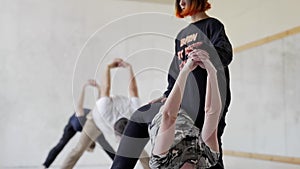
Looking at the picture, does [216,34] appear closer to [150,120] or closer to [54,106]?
[150,120]

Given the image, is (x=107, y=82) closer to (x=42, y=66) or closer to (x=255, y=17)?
(x=255, y=17)

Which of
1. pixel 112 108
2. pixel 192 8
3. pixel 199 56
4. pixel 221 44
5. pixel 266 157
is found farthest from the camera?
pixel 266 157

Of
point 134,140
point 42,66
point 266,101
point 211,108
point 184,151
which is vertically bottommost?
point 266,101

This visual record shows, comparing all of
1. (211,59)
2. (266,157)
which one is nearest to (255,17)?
(266,157)

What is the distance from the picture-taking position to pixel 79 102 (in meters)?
3.84

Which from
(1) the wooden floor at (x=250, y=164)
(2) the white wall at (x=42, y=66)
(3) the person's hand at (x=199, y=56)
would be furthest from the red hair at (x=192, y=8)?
(2) the white wall at (x=42, y=66)

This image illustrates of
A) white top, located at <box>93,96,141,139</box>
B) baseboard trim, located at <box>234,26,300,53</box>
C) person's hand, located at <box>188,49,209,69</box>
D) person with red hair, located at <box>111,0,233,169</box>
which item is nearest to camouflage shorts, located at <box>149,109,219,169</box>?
person with red hair, located at <box>111,0,233,169</box>

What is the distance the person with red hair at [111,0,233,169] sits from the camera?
138 centimetres

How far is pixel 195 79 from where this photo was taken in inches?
57.8

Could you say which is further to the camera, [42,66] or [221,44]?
[42,66]

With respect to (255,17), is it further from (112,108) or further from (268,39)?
(112,108)

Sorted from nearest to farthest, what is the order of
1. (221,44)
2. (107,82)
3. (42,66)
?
(221,44) < (107,82) < (42,66)

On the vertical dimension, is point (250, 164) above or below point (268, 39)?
below

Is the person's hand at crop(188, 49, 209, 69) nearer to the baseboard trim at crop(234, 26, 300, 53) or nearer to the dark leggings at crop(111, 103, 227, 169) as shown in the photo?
the dark leggings at crop(111, 103, 227, 169)
